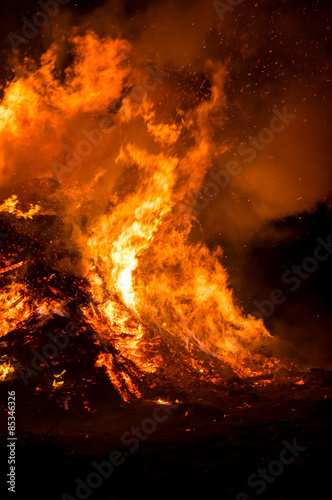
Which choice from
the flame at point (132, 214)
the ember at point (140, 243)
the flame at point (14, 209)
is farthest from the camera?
the flame at point (14, 209)

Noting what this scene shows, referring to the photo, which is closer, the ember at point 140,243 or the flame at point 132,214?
the ember at point 140,243

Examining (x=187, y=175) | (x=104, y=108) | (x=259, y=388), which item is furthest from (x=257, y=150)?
(x=259, y=388)

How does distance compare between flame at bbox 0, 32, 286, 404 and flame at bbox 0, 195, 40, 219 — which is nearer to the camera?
flame at bbox 0, 32, 286, 404

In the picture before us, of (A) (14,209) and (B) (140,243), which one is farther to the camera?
(B) (140,243)

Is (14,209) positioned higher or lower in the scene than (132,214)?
higher

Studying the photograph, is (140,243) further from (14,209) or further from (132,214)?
(14,209)

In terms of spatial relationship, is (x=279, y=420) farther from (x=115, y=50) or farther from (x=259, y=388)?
(x=115, y=50)

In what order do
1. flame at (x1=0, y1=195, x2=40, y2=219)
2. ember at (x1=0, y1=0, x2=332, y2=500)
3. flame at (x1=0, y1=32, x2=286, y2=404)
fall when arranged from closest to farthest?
ember at (x1=0, y1=0, x2=332, y2=500) → flame at (x1=0, y1=32, x2=286, y2=404) → flame at (x1=0, y1=195, x2=40, y2=219)

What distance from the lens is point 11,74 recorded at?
23.0 ft

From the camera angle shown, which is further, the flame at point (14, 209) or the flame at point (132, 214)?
the flame at point (14, 209)

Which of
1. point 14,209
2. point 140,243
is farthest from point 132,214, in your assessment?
point 14,209

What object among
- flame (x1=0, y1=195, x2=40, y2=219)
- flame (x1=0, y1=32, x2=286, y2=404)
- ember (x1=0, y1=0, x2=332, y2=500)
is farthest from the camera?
flame (x1=0, y1=195, x2=40, y2=219)

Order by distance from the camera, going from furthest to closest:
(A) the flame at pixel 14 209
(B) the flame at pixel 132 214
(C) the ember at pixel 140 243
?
(A) the flame at pixel 14 209
(B) the flame at pixel 132 214
(C) the ember at pixel 140 243

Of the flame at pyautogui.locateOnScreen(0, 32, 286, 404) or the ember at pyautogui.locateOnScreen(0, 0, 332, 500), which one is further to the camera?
the flame at pyautogui.locateOnScreen(0, 32, 286, 404)
